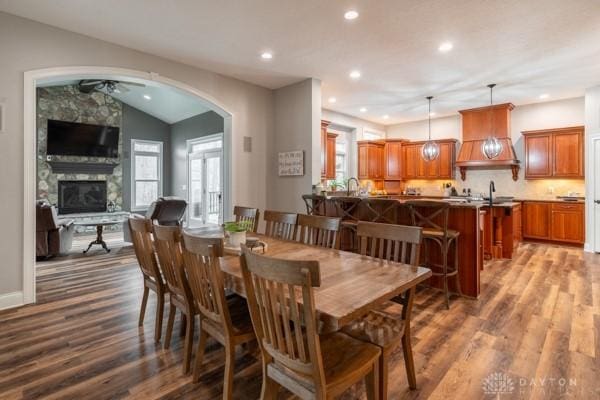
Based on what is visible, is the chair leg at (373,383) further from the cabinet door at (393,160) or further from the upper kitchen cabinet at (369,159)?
the cabinet door at (393,160)

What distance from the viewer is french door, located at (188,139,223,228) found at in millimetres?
8039

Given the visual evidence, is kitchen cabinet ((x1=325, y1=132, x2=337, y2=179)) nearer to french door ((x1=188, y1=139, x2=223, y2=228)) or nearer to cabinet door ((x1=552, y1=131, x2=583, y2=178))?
french door ((x1=188, y1=139, x2=223, y2=228))

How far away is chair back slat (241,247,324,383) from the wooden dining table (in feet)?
0.31

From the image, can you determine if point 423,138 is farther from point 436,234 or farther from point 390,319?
point 390,319

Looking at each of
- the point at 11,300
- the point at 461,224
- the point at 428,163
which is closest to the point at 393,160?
the point at 428,163

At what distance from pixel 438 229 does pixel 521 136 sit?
5.28 metres

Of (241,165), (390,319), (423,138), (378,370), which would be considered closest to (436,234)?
(390,319)

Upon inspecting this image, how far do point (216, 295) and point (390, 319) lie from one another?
104 cm

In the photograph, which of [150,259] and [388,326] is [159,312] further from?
[388,326]

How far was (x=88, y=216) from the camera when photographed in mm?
7949

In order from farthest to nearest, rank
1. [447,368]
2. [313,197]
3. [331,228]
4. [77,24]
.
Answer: [313,197]
[77,24]
[331,228]
[447,368]

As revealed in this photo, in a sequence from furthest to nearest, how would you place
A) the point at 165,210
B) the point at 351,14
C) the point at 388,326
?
the point at 165,210
the point at 351,14
the point at 388,326

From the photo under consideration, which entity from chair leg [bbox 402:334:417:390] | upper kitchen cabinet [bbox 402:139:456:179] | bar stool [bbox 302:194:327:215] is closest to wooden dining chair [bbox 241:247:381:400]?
chair leg [bbox 402:334:417:390]

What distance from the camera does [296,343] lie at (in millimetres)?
1399
